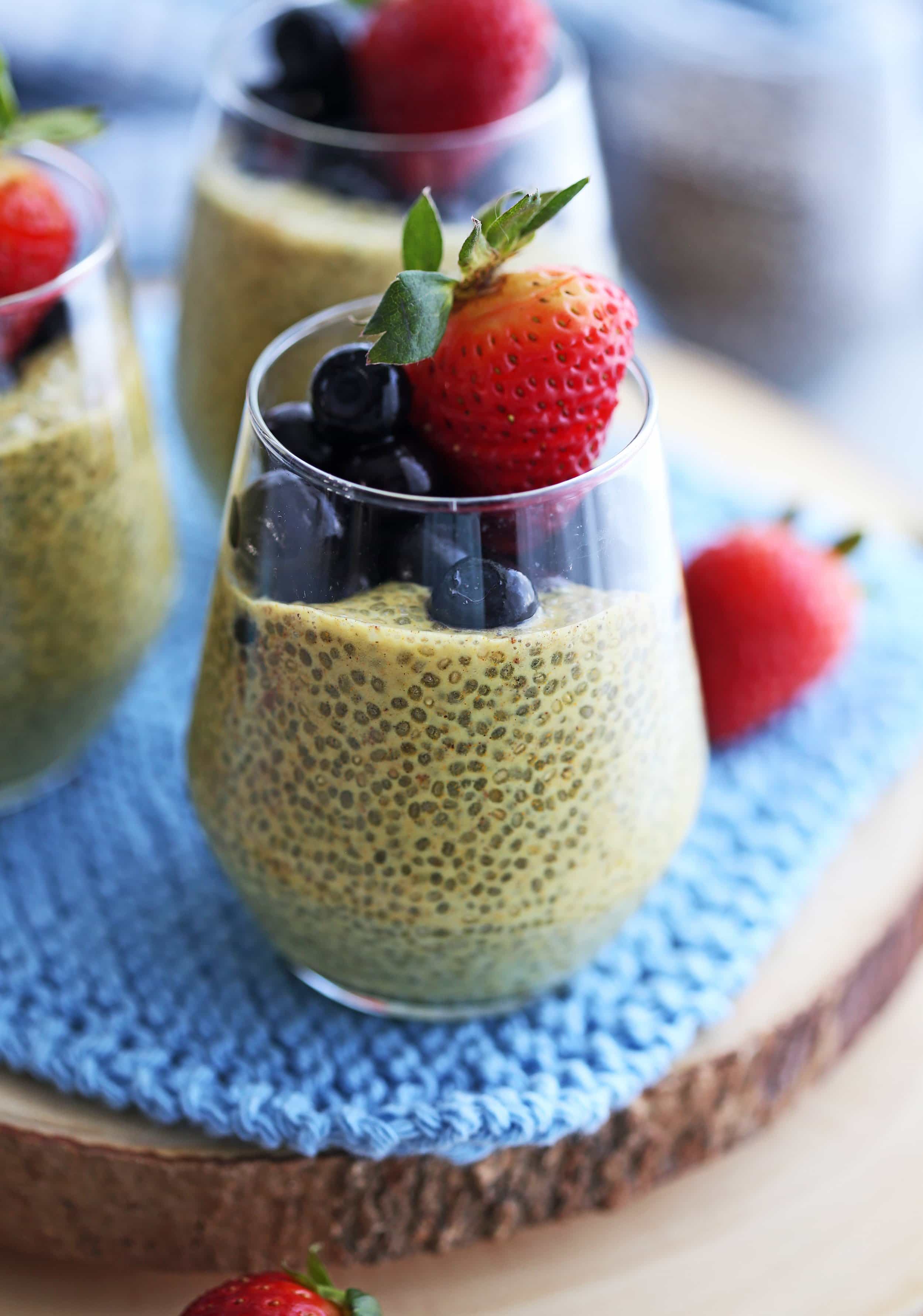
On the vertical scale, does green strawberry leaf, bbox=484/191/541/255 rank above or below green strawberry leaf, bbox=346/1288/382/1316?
above

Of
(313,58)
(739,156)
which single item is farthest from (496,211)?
(739,156)

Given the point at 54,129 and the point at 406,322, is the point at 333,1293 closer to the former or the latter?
the point at 406,322

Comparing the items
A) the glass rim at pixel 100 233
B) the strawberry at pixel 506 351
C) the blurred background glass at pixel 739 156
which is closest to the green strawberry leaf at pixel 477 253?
the strawberry at pixel 506 351

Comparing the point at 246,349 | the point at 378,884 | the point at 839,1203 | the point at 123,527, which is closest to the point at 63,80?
the point at 246,349

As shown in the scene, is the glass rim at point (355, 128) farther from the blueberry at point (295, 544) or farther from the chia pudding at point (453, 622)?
the blueberry at point (295, 544)

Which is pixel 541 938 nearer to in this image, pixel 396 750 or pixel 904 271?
pixel 396 750

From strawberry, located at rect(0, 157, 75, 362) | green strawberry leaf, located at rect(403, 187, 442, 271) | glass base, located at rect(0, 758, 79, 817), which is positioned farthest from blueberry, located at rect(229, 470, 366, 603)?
glass base, located at rect(0, 758, 79, 817)

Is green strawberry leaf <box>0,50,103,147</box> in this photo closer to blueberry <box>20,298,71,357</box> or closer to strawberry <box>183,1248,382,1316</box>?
blueberry <box>20,298,71,357</box>
